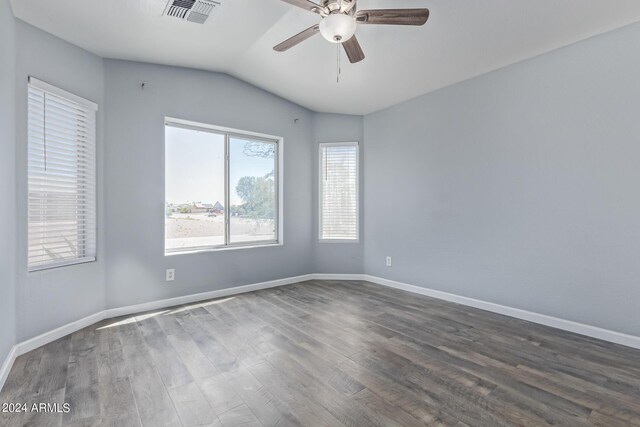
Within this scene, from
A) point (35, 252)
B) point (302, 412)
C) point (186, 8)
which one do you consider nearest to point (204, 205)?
point (35, 252)

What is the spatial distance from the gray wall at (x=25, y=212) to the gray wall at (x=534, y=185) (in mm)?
3704

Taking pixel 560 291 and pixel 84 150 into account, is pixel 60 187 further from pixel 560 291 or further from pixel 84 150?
pixel 560 291

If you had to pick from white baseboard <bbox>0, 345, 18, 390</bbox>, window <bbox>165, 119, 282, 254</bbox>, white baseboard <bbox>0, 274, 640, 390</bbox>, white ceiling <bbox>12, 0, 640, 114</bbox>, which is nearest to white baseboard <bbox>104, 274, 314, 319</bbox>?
white baseboard <bbox>0, 274, 640, 390</bbox>

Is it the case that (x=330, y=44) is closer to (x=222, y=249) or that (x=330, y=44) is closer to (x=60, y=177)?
(x=222, y=249)

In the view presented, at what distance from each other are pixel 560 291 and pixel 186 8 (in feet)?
14.0

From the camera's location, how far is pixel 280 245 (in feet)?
15.1

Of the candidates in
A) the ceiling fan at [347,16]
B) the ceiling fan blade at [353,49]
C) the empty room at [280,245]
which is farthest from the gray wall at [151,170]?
the ceiling fan at [347,16]

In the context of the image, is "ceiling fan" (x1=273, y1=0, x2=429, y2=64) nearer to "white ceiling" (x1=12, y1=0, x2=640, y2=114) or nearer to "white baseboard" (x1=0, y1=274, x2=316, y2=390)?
"white ceiling" (x1=12, y1=0, x2=640, y2=114)

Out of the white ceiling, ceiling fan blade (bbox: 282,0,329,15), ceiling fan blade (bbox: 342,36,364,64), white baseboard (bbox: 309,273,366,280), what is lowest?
white baseboard (bbox: 309,273,366,280)

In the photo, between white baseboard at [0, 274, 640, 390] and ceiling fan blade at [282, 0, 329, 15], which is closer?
ceiling fan blade at [282, 0, 329, 15]

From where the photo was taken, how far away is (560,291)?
2.96 metres

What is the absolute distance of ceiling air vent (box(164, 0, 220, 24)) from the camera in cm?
247

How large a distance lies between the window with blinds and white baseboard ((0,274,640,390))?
611 mm

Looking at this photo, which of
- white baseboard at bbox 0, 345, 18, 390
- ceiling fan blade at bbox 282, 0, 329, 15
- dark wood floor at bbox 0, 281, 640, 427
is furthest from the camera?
white baseboard at bbox 0, 345, 18, 390
